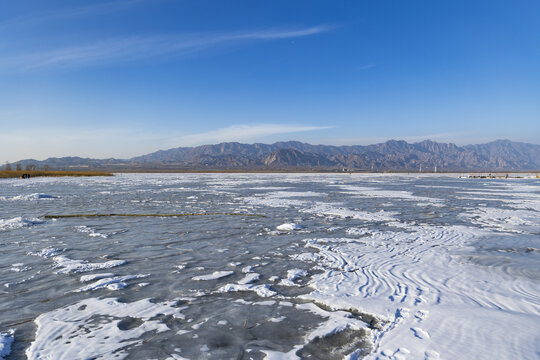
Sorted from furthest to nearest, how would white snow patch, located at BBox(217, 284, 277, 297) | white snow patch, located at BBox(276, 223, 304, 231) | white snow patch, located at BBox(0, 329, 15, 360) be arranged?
1. white snow patch, located at BBox(276, 223, 304, 231)
2. white snow patch, located at BBox(217, 284, 277, 297)
3. white snow patch, located at BBox(0, 329, 15, 360)

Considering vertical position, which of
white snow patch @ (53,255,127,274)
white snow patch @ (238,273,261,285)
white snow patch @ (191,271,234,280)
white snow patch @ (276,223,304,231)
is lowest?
white snow patch @ (276,223,304,231)

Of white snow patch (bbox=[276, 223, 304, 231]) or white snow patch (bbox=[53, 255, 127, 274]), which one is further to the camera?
white snow patch (bbox=[276, 223, 304, 231])

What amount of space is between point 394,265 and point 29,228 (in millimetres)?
13489

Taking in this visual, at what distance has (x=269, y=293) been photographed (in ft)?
21.2

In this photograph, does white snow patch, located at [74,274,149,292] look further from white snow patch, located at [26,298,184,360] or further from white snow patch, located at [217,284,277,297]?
white snow patch, located at [217,284,277,297]

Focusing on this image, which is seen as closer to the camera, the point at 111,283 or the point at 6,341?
the point at 6,341

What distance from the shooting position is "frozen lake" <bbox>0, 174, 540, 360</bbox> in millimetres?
4422

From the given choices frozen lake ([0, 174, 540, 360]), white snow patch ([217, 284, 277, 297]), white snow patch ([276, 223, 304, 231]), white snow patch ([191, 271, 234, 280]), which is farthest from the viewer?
white snow patch ([276, 223, 304, 231])

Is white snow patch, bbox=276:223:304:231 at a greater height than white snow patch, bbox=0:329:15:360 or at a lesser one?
lesser

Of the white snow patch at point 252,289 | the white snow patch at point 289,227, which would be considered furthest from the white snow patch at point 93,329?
the white snow patch at point 289,227

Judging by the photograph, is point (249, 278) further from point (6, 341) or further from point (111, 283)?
point (6, 341)

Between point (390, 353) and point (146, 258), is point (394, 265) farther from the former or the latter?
point (146, 258)

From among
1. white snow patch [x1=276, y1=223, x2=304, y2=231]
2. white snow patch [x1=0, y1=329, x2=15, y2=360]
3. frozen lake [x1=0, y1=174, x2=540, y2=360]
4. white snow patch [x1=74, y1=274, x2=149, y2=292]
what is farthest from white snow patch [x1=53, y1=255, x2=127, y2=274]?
white snow patch [x1=276, y1=223, x2=304, y2=231]

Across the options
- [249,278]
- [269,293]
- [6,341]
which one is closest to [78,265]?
[6,341]
